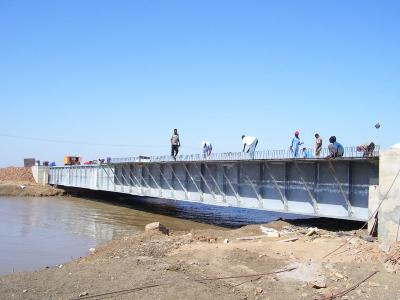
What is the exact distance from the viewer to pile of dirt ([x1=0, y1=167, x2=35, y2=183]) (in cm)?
6143

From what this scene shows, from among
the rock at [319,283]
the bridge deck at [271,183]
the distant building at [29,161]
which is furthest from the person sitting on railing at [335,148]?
the distant building at [29,161]

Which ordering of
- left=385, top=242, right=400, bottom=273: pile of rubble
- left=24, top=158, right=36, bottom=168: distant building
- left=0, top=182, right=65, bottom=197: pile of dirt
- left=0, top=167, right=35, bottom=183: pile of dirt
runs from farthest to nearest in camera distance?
left=24, top=158, right=36, bottom=168: distant building
left=0, top=167, right=35, bottom=183: pile of dirt
left=0, top=182, right=65, bottom=197: pile of dirt
left=385, top=242, right=400, bottom=273: pile of rubble

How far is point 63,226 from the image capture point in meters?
27.2

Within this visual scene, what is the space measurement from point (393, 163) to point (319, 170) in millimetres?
6911

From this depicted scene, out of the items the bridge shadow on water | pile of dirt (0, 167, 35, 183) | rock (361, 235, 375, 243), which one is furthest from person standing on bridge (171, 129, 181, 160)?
pile of dirt (0, 167, 35, 183)

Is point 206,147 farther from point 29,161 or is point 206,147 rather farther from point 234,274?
point 29,161

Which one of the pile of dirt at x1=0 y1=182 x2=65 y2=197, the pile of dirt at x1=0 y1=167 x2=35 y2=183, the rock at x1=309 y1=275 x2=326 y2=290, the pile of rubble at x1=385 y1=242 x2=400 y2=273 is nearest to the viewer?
the rock at x1=309 y1=275 x2=326 y2=290

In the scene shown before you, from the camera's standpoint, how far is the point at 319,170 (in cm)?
1909

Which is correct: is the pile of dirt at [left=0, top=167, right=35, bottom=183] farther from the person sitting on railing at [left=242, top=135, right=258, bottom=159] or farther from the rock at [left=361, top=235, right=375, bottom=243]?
the rock at [left=361, top=235, right=375, bottom=243]

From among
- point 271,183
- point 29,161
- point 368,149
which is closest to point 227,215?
point 271,183

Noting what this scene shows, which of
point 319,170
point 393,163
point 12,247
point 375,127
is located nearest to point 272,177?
point 319,170

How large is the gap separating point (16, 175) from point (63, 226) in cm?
4089

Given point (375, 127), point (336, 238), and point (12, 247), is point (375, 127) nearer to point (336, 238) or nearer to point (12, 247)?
point (336, 238)

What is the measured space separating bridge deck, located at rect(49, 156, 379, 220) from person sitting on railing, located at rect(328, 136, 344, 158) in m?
0.33
